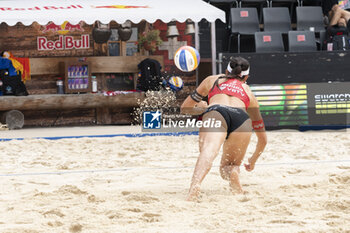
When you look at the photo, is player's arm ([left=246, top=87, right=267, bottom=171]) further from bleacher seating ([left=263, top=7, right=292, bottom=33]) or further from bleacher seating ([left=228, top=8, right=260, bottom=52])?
bleacher seating ([left=263, top=7, right=292, bottom=33])

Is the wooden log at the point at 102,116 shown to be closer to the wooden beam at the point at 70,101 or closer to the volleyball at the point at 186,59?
the wooden beam at the point at 70,101

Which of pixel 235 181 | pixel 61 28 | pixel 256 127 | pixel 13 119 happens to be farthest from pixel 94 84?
pixel 235 181

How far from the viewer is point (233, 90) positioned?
5016 mm

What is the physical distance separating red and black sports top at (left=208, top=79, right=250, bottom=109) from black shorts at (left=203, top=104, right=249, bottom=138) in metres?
0.16

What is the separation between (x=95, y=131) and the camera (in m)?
11.3

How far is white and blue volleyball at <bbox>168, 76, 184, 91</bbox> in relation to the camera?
1234 centimetres

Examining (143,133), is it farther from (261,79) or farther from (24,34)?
(24,34)

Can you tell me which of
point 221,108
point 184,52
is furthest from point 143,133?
point 221,108

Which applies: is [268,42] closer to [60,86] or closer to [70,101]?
[70,101]

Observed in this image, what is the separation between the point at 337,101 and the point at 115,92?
4.78 meters

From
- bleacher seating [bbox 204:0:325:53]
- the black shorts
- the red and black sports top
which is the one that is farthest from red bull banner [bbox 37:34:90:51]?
the black shorts

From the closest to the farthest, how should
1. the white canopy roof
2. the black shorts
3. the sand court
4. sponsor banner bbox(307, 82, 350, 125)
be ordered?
Result: 1. the sand court
2. the black shorts
3. the white canopy roof
4. sponsor banner bbox(307, 82, 350, 125)

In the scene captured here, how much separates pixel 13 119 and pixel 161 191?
795 cm

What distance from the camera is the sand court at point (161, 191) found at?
387cm
